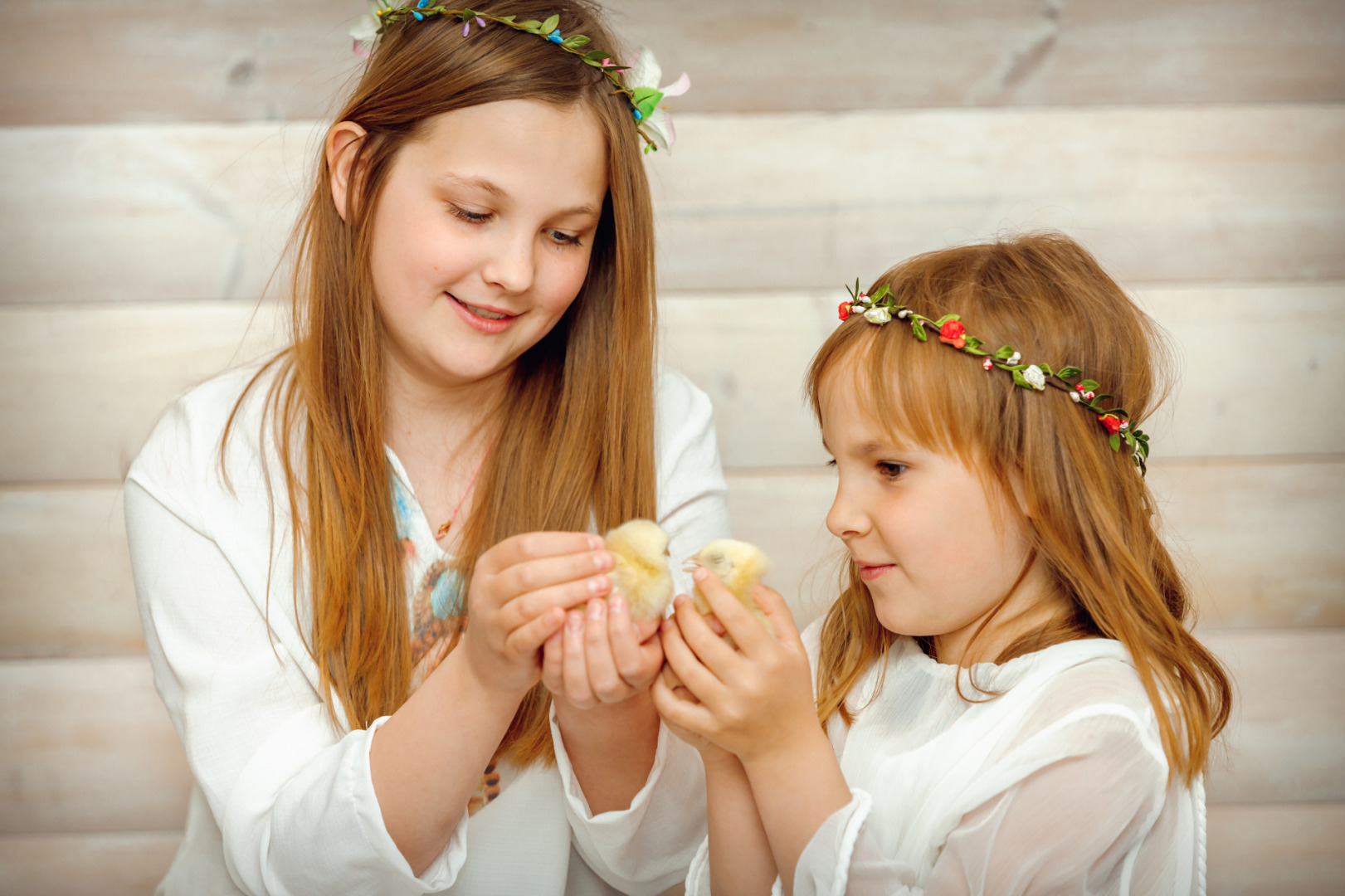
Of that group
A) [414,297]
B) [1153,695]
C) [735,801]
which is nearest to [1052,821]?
[1153,695]

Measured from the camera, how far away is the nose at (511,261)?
3.84 ft

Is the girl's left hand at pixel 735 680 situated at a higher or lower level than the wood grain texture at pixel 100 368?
lower

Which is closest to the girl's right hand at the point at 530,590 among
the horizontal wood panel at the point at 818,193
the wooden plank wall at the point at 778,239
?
the wooden plank wall at the point at 778,239

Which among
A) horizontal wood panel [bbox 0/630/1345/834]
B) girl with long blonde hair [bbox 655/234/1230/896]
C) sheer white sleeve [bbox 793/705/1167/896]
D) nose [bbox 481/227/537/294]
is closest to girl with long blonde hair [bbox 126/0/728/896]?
nose [bbox 481/227/537/294]

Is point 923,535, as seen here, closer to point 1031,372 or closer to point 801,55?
point 1031,372

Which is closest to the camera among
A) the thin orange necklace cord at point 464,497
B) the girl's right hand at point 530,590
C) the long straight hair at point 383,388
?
the girl's right hand at point 530,590

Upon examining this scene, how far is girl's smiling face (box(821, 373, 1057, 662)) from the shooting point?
1105 millimetres

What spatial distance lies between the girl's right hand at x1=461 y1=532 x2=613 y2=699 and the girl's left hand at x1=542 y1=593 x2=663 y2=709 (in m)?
0.01

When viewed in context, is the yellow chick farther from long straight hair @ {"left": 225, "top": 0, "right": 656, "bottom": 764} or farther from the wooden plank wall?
the wooden plank wall

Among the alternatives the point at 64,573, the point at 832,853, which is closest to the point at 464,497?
the point at 832,853

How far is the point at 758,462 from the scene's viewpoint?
6.02ft

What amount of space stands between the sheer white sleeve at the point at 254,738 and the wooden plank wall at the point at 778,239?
61cm

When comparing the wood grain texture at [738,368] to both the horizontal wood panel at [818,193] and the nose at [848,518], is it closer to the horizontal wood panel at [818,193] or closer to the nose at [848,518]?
the horizontal wood panel at [818,193]

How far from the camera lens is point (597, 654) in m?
0.99
